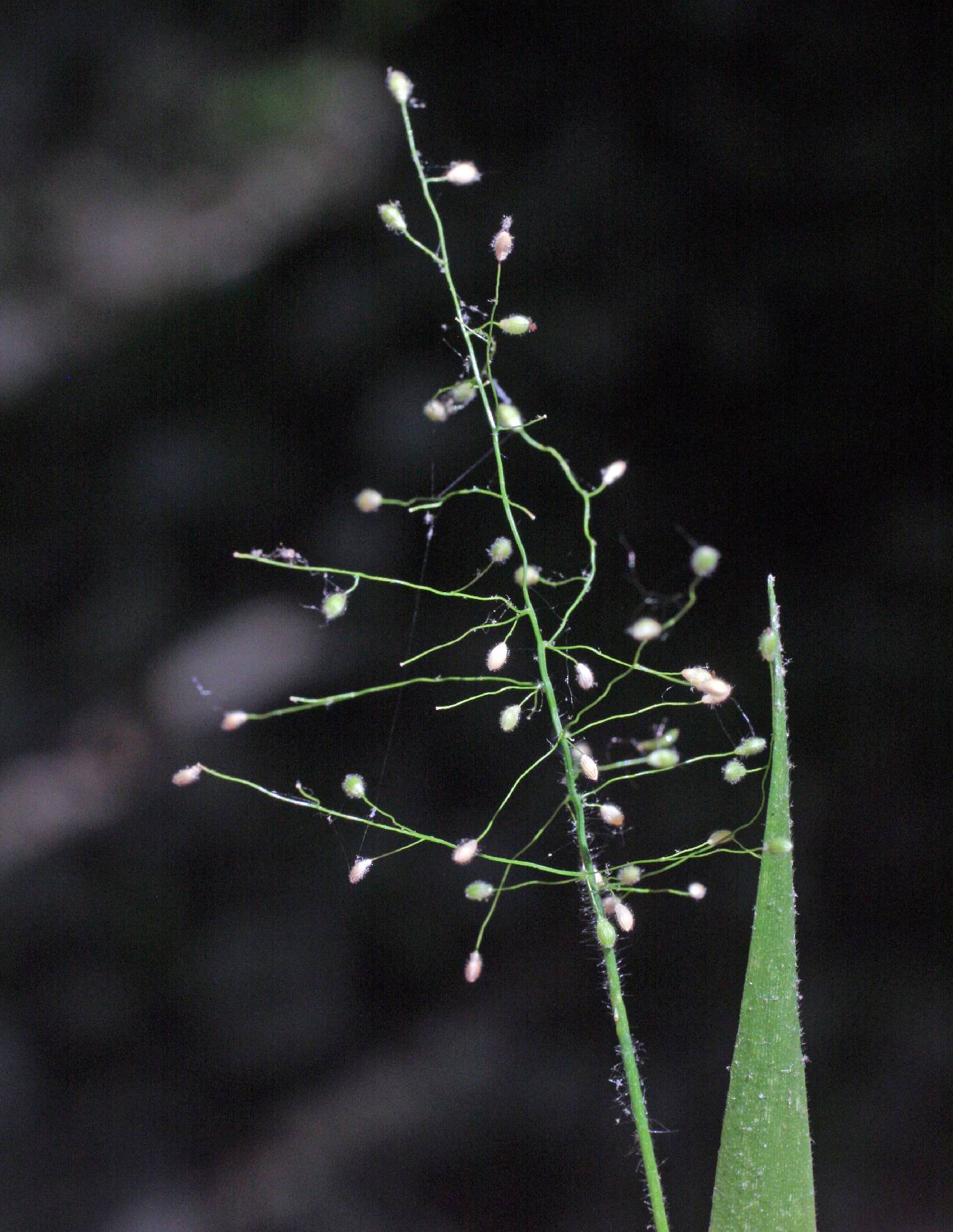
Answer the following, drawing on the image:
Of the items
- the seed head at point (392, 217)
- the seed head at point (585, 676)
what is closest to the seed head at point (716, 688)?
the seed head at point (585, 676)

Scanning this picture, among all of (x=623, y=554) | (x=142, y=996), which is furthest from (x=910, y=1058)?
(x=142, y=996)

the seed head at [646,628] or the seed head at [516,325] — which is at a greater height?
the seed head at [516,325]

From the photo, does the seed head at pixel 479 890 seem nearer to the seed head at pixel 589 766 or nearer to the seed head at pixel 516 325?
the seed head at pixel 589 766

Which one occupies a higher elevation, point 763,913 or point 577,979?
point 763,913

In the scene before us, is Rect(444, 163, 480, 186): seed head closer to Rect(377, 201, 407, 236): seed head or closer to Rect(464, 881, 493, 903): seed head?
Rect(377, 201, 407, 236): seed head

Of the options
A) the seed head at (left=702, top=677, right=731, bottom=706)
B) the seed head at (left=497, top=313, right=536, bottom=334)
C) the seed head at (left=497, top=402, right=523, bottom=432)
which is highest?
the seed head at (left=497, top=313, right=536, bottom=334)

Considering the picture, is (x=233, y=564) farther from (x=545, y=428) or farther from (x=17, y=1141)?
(x=17, y=1141)

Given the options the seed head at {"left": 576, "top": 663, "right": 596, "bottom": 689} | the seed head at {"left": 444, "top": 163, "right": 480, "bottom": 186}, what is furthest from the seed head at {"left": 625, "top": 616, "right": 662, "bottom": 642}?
the seed head at {"left": 444, "top": 163, "right": 480, "bottom": 186}

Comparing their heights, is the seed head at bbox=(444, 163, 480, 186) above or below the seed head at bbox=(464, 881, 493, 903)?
above
